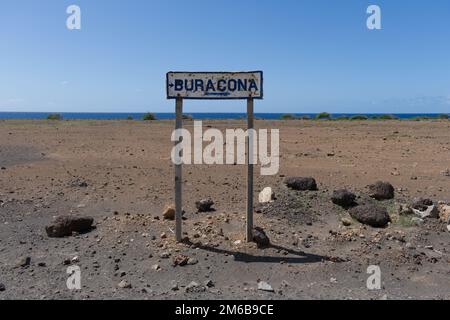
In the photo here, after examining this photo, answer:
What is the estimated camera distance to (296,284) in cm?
505

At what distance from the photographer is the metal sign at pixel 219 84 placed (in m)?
5.91

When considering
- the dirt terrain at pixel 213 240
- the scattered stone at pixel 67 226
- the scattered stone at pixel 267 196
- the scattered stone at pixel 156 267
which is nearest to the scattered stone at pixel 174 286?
the dirt terrain at pixel 213 240

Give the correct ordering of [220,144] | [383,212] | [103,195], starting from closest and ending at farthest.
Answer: [383,212] → [103,195] → [220,144]

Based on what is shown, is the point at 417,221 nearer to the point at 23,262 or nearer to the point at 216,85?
the point at 216,85

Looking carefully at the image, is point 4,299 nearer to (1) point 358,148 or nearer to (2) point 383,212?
(2) point 383,212

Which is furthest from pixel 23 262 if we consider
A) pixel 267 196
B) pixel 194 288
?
pixel 267 196

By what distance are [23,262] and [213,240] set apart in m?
2.45

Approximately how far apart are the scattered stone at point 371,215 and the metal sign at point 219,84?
2.57 meters

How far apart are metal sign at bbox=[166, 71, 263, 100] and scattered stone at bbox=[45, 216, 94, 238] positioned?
2.43m

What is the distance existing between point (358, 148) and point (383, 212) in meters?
10.2

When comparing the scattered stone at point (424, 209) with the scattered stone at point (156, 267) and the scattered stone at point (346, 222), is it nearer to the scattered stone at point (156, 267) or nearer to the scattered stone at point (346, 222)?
the scattered stone at point (346, 222)

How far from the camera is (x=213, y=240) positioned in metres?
6.35
